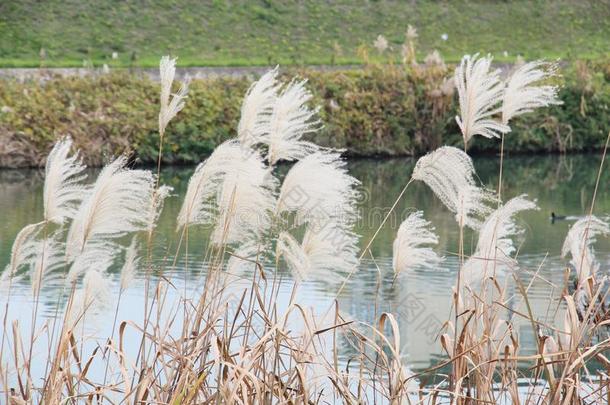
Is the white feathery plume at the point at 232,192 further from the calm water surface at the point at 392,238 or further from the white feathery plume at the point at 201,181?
the calm water surface at the point at 392,238

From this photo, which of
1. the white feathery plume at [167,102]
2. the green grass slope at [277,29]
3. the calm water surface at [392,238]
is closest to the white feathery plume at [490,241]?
the calm water surface at [392,238]

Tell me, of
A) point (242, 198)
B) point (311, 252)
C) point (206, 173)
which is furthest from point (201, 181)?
point (311, 252)

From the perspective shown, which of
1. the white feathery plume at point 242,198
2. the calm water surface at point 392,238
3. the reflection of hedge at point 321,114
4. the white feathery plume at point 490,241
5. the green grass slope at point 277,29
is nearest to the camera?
the white feathery plume at point 242,198

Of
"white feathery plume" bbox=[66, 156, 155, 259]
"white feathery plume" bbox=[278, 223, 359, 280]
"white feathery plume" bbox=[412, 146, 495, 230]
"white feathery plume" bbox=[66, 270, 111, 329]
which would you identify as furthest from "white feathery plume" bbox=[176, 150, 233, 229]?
"white feathery plume" bbox=[412, 146, 495, 230]

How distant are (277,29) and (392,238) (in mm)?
17438

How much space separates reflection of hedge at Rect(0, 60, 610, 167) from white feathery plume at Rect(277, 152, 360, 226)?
38.5 ft

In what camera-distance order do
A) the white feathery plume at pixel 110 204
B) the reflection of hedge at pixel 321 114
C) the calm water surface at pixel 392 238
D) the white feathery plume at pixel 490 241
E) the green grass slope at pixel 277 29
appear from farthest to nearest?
the green grass slope at pixel 277 29 → the reflection of hedge at pixel 321 114 → the calm water surface at pixel 392 238 → the white feathery plume at pixel 490 241 → the white feathery plume at pixel 110 204

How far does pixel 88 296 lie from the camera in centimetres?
417

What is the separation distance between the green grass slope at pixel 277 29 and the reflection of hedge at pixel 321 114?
15.0 ft

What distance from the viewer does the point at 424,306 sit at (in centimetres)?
795

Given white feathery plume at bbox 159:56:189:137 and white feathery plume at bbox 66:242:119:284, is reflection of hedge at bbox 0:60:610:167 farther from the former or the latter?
white feathery plume at bbox 159:56:189:137

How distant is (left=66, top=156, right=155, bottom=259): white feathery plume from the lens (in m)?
3.77

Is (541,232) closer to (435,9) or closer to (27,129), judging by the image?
(27,129)

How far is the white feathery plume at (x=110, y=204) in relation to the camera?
3770mm
